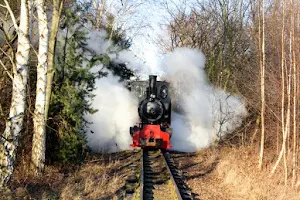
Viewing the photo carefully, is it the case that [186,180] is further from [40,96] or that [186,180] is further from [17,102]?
[17,102]

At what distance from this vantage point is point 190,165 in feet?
39.0

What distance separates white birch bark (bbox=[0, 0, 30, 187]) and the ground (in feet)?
1.72

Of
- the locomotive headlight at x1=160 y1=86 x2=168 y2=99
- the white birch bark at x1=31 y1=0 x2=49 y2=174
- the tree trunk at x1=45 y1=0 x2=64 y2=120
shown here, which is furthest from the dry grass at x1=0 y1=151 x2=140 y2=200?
the locomotive headlight at x1=160 y1=86 x2=168 y2=99

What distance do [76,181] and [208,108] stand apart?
10.9 metres

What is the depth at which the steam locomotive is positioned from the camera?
1438cm

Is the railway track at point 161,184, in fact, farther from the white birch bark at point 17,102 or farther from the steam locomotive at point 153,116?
the white birch bark at point 17,102

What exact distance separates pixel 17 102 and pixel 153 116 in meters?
8.59

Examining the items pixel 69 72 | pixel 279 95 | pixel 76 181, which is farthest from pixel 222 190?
pixel 69 72

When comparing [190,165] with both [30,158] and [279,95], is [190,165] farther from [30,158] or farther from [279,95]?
[30,158]

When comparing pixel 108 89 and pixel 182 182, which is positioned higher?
pixel 108 89

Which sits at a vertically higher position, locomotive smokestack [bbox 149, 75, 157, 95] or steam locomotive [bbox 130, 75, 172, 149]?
locomotive smokestack [bbox 149, 75, 157, 95]

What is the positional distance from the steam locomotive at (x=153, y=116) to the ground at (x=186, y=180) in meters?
2.53

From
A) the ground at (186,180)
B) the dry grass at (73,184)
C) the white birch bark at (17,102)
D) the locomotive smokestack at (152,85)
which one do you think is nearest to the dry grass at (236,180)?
the ground at (186,180)

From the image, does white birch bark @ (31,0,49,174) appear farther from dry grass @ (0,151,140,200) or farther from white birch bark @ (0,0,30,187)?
white birch bark @ (0,0,30,187)
